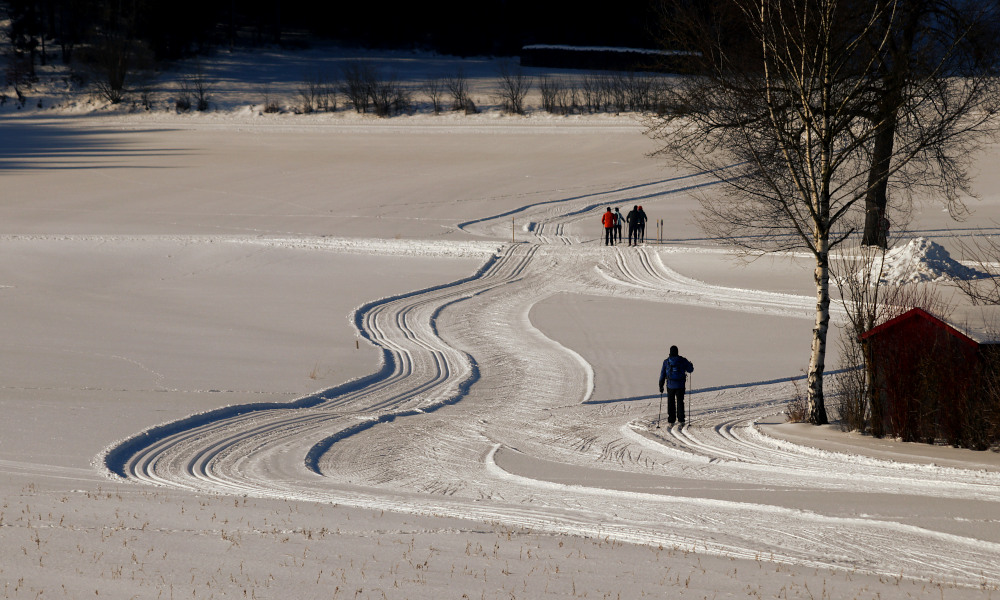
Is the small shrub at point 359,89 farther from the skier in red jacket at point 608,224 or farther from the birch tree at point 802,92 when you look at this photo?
the birch tree at point 802,92

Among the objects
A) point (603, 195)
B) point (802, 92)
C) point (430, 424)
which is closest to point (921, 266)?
point (802, 92)

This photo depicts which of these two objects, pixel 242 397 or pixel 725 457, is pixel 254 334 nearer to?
pixel 242 397

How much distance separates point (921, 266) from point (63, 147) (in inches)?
1866

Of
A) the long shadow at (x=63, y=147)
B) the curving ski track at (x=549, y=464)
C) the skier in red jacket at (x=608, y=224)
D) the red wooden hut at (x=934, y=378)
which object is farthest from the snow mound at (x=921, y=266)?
the long shadow at (x=63, y=147)

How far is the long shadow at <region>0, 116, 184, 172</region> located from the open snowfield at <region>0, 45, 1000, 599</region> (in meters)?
10.4

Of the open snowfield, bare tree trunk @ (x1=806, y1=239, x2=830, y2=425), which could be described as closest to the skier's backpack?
the open snowfield

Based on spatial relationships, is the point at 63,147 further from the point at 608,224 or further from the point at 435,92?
the point at 608,224

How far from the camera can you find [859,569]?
24.8 ft

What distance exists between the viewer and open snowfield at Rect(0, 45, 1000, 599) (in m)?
7.43

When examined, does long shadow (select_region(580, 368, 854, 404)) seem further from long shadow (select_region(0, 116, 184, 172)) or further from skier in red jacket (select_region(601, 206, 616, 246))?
long shadow (select_region(0, 116, 184, 172))

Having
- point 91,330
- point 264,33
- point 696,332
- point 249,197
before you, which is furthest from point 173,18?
point 696,332

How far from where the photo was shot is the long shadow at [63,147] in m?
47.9

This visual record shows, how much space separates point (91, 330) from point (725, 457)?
13696mm

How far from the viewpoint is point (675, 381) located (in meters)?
13.9
